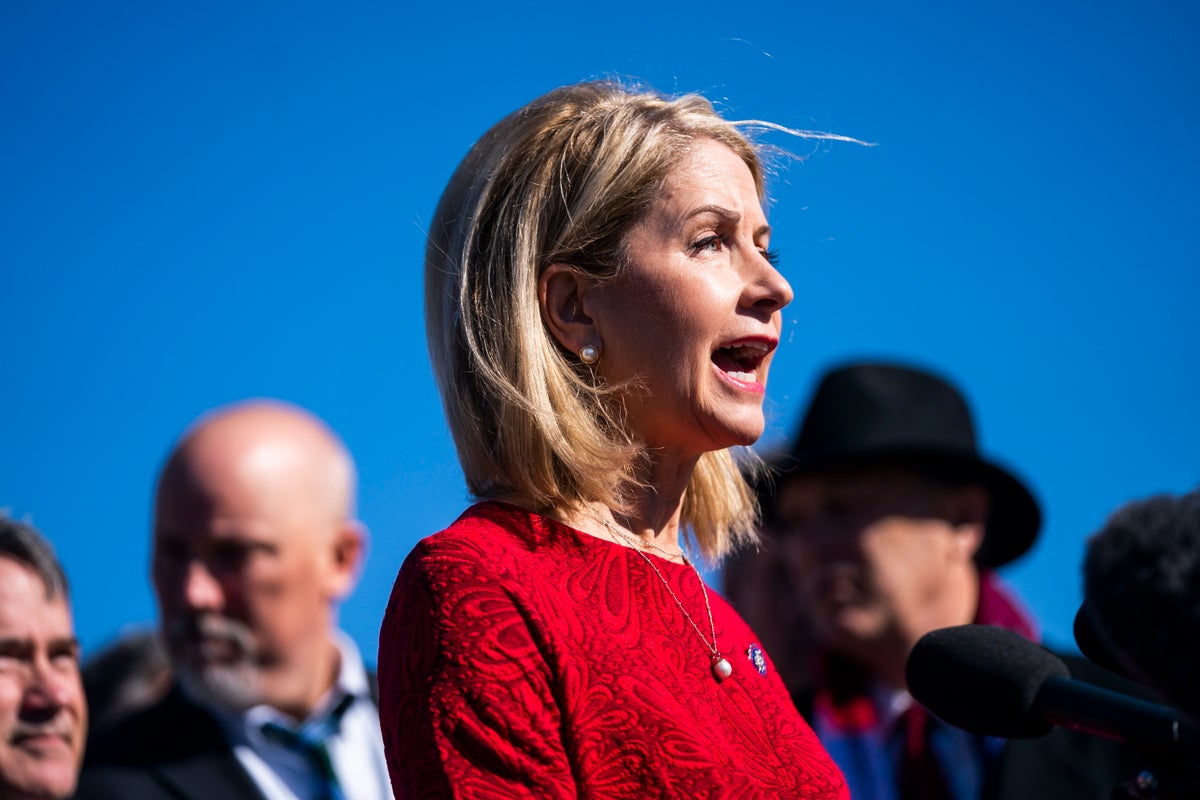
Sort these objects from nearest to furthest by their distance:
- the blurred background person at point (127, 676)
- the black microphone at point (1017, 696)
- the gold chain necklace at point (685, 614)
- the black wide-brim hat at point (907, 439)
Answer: the black microphone at point (1017, 696) → the gold chain necklace at point (685, 614) → the black wide-brim hat at point (907, 439) → the blurred background person at point (127, 676)

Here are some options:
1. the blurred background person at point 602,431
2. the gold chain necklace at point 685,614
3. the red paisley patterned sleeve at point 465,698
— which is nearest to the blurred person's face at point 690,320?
the blurred background person at point 602,431

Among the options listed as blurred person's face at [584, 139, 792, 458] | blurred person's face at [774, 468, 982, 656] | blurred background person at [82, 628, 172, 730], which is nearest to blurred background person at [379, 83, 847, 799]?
blurred person's face at [584, 139, 792, 458]

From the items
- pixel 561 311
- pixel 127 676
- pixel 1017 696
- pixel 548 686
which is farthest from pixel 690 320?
pixel 127 676

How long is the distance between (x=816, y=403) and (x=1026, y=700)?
419cm

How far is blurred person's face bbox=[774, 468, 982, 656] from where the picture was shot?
5.40 meters

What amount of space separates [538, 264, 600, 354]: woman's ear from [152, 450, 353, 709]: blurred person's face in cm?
287

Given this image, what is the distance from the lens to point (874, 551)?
17.9 ft

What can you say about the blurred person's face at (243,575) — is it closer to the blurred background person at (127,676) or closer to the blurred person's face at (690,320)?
the blurred background person at (127,676)

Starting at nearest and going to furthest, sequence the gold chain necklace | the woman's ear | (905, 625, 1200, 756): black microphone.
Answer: (905, 625, 1200, 756): black microphone, the gold chain necklace, the woman's ear

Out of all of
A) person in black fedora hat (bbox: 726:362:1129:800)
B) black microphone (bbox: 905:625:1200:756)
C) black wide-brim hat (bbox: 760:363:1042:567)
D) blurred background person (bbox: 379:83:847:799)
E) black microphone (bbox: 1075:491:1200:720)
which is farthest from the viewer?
black wide-brim hat (bbox: 760:363:1042:567)

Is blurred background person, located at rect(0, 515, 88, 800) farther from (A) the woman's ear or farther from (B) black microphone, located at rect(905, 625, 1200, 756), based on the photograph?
(B) black microphone, located at rect(905, 625, 1200, 756)

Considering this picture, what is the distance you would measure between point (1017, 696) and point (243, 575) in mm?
3809

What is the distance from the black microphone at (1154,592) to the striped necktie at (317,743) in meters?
3.69

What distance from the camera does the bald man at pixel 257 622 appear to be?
4.52 metres
